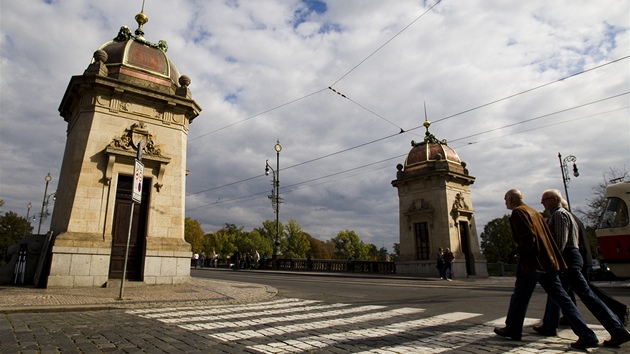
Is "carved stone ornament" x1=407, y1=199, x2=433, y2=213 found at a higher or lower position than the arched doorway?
higher

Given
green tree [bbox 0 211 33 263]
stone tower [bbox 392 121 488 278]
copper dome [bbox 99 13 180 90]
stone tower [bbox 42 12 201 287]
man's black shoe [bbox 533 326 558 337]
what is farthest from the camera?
green tree [bbox 0 211 33 263]

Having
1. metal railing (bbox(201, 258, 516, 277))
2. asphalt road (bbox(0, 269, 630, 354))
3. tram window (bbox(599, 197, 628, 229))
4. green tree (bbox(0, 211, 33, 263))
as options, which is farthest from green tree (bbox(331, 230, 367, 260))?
asphalt road (bbox(0, 269, 630, 354))

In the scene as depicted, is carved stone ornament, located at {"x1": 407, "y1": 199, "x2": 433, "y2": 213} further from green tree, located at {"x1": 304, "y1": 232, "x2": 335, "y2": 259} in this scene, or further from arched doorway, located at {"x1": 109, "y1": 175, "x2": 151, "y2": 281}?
green tree, located at {"x1": 304, "y1": 232, "x2": 335, "y2": 259}

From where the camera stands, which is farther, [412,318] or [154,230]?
[154,230]

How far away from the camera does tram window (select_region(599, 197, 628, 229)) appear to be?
12.9 m

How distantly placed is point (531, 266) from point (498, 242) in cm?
6355

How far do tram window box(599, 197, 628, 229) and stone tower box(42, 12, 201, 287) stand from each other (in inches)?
583

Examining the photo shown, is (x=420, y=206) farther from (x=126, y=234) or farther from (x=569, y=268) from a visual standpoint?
(x=569, y=268)

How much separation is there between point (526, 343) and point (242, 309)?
5274 millimetres

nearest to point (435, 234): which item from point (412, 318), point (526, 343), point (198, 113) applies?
point (198, 113)

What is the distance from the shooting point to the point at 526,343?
4.56 meters

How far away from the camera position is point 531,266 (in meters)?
4.59

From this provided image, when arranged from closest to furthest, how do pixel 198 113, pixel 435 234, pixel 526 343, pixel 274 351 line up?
pixel 274 351 < pixel 526 343 < pixel 198 113 < pixel 435 234

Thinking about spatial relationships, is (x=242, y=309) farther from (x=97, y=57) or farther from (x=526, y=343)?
(x=97, y=57)
